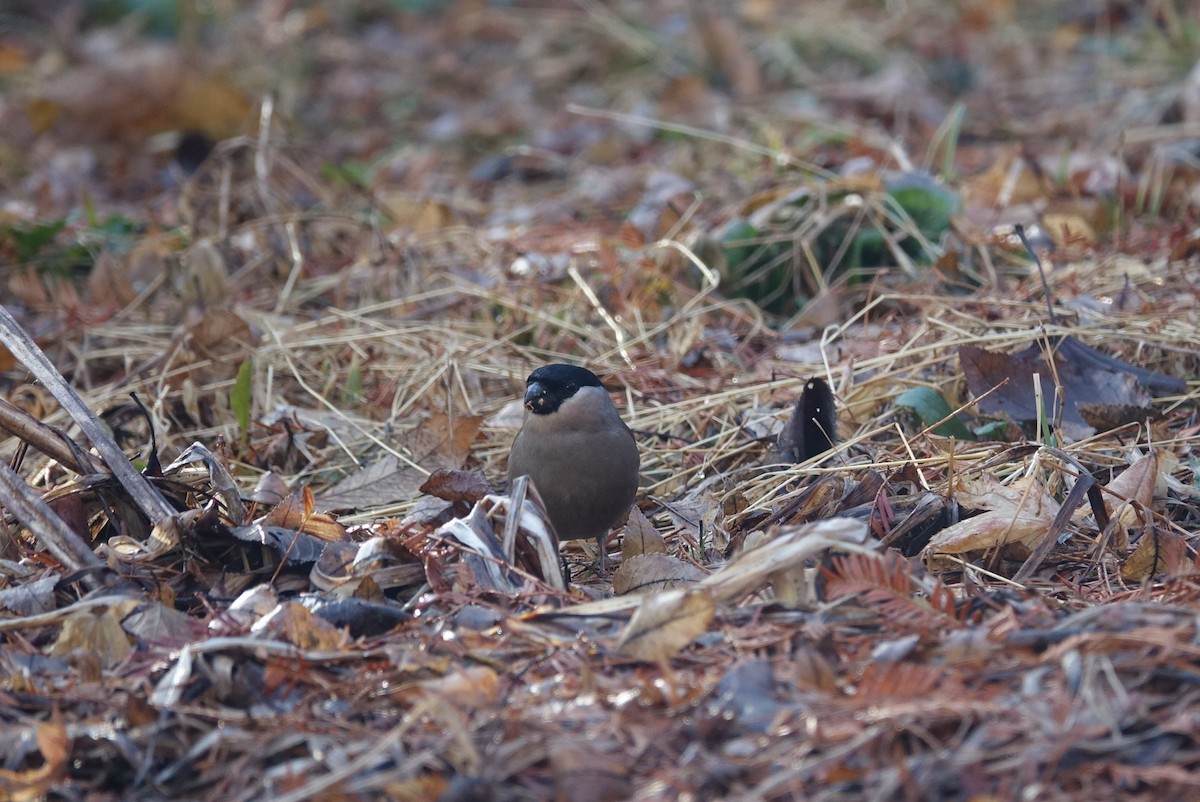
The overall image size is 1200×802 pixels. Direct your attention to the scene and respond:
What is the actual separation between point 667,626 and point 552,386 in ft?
4.09

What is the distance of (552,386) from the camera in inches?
133

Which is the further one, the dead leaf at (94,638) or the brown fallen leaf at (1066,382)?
the brown fallen leaf at (1066,382)

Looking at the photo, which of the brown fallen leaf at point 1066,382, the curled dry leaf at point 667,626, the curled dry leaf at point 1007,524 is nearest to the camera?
the curled dry leaf at point 667,626

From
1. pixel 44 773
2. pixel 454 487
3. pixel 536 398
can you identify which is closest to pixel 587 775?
pixel 44 773

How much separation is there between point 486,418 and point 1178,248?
2.38 m

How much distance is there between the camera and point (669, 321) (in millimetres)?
4320

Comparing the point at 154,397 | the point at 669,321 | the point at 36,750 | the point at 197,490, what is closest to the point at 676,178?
the point at 669,321

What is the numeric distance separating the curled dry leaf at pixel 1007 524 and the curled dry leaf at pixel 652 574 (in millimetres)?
514

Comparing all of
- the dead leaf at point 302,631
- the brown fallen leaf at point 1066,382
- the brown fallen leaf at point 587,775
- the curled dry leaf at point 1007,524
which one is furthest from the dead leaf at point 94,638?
the brown fallen leaf at point 1066,382

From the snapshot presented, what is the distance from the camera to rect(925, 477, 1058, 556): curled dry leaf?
280 cm

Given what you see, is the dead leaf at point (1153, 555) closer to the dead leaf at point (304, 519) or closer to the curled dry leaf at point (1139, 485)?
the curled dry leaf at point (1139, 485)

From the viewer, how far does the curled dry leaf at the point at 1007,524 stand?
2.80 metres

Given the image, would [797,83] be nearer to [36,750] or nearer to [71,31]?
[71,31]

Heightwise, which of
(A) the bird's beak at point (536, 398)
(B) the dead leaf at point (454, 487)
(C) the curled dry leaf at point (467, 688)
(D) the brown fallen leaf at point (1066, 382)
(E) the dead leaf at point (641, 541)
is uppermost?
(C) the curled dry leaf at point (467, 688)
